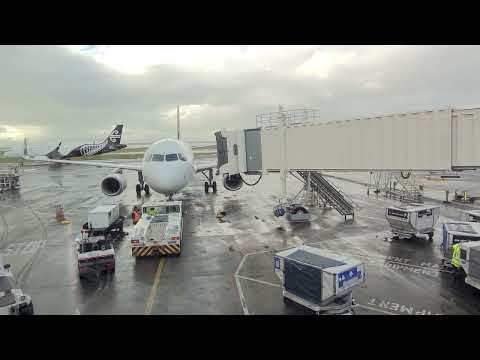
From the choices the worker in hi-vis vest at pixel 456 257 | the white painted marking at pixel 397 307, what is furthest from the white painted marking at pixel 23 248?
the worker in hi-vis vest at pixel 456 257

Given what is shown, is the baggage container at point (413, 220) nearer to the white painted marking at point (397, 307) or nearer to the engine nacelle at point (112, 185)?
the white painted marking at point (397, 307)

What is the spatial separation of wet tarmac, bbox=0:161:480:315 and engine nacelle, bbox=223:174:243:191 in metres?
4.64

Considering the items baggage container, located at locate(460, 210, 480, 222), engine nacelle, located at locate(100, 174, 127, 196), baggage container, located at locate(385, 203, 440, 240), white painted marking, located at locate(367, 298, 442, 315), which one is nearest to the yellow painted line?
white painted marking, located at locate(367, 298, 442, 315)

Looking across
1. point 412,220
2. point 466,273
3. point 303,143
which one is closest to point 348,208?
point 412,220

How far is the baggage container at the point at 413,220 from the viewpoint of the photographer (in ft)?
63.2

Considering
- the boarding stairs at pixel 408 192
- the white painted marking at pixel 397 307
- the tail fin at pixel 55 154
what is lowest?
the white painted marking at pixel 397 307

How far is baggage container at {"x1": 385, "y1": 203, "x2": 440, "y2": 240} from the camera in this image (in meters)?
19.3

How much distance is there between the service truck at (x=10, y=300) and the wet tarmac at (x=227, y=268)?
4.06 ft

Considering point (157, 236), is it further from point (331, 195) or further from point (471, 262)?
point (331, 195)

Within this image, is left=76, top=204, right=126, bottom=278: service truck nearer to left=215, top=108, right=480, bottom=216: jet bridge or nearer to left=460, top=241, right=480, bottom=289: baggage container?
left=215, top=108, right=480, bottom=216: jet bridge
